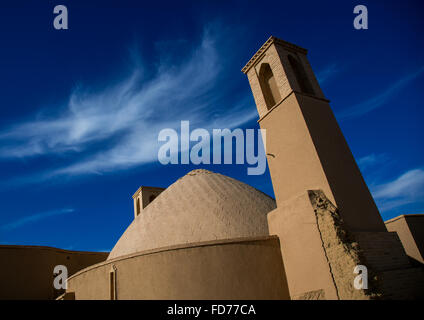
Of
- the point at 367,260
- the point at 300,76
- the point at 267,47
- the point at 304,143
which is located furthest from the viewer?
the point at 300,76

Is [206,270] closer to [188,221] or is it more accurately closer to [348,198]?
[188,221]

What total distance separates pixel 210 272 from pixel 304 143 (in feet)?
13.9

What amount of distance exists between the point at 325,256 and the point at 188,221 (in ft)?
15.7

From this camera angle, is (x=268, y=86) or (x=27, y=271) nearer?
(x=268, y=86)

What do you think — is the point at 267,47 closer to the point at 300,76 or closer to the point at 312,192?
the point at 300,76

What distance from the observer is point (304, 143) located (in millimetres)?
7480

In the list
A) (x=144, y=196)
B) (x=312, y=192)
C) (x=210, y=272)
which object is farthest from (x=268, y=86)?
(x=144, y=196)

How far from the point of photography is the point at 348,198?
22.4 feet

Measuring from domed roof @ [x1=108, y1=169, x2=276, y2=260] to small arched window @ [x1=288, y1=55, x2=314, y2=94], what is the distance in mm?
4442

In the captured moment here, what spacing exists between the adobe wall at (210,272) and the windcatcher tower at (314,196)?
470mm

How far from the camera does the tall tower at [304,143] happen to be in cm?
684

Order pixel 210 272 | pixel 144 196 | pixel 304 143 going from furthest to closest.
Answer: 1. pixel 144 196
2. pixel 304 143
3. pixel 210 272

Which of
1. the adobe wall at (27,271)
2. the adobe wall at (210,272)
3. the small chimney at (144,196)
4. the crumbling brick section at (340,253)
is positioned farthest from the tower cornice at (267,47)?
the adobe wall at (27,271)
